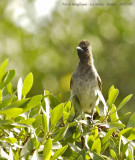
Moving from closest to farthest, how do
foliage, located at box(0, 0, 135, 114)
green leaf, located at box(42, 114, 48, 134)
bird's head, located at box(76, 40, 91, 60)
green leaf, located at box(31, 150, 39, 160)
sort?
green leaf, located at box(31, 150, 39, 160)
green leaf, located at box(42, 114, 48, 134)
bird's head, located at box(76, 40, 91, 60)
foliage, located at box(0, 0, 135, 114)

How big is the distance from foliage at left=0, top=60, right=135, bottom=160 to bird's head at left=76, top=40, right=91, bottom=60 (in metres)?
2.49

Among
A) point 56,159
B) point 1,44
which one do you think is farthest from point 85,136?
point 1,44

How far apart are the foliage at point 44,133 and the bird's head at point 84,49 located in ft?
8.18

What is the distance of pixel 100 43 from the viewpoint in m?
8.30

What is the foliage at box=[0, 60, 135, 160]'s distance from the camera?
2306mm

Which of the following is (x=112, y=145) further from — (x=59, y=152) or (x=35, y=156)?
(x=35, y=156)

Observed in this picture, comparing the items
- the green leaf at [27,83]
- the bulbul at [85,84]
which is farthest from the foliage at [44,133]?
the bulbul at [85,84]

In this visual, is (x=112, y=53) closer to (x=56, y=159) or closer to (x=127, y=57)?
(x=127, y=57)

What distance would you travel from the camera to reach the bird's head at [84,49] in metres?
5.46

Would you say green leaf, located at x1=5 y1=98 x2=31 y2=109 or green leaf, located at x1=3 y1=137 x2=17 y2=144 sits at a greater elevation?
green leaf, located at x1=5 y1=98 x2=31 y2=109

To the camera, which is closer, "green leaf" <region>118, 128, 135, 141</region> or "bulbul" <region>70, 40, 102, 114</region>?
"green leaf" <region>118, 128, 135, 141</region>

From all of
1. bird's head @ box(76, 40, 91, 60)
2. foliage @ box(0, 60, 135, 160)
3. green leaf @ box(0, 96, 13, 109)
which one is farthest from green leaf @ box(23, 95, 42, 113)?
bird's head @ box(76, 40, 91, 60)

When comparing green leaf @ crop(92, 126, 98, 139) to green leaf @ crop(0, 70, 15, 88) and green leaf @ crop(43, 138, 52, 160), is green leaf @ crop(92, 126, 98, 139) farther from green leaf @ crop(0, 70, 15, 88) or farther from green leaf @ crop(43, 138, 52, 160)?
green leaf @ crop(0, 70, 15, 88)

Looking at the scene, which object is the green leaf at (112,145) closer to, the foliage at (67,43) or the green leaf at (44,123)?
the green leaf at (44,123)
